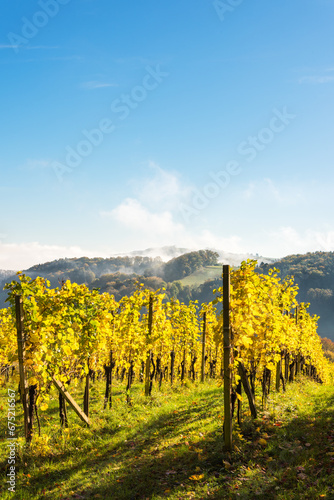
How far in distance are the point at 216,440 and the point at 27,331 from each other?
5.48 m

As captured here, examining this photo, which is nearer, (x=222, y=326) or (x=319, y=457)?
(x=319, y=457)

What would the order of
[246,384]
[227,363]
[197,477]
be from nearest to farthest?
1. [197,477]
2. [227,363]
3. [246,384]

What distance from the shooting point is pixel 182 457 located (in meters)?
7.14

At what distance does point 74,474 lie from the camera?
716cm

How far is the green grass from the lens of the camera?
5.59 meters

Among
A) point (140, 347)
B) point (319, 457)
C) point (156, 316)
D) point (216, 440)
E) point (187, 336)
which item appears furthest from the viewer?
point (187, 336)

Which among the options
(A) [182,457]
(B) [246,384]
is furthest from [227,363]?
(A) [182,457]

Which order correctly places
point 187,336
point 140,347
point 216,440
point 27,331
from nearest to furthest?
point 27,331 → point 216,440 → point 140,347 → point 187,336

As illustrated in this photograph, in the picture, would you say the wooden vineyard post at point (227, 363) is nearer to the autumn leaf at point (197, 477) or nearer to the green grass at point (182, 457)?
the green grass at point (182, 457)

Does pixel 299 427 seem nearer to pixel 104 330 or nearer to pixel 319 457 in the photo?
pixel 319 457

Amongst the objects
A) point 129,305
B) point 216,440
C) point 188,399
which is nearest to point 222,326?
point 216,440

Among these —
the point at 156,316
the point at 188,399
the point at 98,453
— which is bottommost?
the point at 188,399

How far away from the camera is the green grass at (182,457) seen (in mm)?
5594

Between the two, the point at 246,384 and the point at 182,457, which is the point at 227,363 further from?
the point at 182,457
